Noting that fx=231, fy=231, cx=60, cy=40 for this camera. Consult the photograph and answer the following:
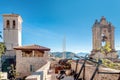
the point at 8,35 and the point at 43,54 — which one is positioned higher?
the point at 8,35

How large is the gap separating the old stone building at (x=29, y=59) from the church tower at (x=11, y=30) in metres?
17.7

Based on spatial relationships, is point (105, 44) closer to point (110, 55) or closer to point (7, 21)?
point (110, 55)

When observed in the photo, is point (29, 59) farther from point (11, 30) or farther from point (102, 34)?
point (11, 30)

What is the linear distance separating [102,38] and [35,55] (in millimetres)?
9619

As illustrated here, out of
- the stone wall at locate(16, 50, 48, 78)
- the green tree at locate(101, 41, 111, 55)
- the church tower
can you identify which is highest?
the church tower

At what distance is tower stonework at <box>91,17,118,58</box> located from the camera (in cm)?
2934

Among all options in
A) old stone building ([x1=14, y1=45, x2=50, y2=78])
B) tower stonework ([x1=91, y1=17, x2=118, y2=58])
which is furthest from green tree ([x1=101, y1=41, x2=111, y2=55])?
old stone building ([x1=14, y1=45, x2=50, y2=78])

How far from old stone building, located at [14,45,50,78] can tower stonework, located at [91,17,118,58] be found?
23.0ft

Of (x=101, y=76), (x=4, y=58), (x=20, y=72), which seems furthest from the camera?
(x=4, y=58)

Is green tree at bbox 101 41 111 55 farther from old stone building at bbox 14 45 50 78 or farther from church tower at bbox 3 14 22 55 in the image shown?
church tower at bbox 3 14 22 55

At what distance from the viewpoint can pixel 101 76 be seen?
23.3 ft

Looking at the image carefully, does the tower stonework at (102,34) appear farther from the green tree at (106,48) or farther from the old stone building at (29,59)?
the old stone building at (29,59)

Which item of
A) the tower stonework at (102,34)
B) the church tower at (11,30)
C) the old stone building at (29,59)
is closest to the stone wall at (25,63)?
the old stone building at (29,59)

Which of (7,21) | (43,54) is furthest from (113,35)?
(7,21)
